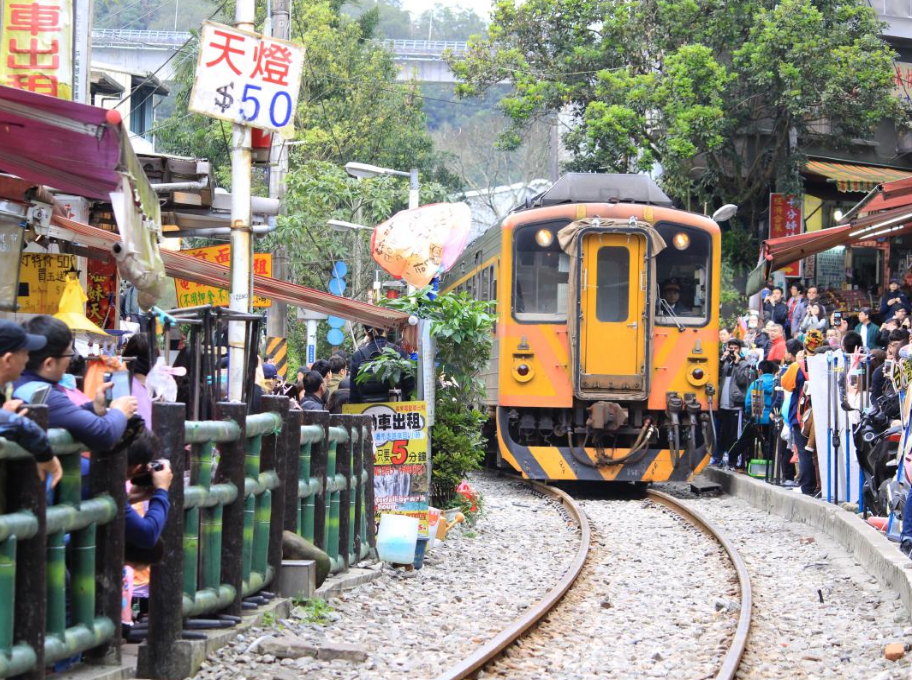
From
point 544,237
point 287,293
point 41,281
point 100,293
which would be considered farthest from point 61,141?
point 544,237

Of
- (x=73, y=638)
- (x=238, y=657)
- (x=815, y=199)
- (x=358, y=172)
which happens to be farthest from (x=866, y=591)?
(x=815, y=199)

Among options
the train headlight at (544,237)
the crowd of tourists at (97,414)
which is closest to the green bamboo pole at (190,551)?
the crowd of tourists at (97,414)

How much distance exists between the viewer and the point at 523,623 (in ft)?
24.1

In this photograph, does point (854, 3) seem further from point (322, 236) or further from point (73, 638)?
point (73, 638)

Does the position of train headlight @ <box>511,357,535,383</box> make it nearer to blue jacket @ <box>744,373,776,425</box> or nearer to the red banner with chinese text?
blue jacket @ <box>744,373,776,425</box>

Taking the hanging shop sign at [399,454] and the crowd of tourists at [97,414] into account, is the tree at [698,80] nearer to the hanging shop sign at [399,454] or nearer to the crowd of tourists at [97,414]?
the hanging shop sign at [399,454]

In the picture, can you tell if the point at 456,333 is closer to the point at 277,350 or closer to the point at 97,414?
the point at 277,350

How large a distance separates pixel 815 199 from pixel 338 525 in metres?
19.6

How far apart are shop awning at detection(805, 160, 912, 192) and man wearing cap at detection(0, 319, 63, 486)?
2058cm

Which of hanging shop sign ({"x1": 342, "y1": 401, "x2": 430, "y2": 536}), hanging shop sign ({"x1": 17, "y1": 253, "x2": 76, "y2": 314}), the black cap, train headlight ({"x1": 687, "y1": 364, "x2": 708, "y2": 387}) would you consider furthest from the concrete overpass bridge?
the black cap

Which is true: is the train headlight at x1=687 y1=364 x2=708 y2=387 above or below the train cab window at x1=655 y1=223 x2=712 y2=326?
below

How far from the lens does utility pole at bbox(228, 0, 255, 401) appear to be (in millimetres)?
8492

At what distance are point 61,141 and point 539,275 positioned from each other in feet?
28.8

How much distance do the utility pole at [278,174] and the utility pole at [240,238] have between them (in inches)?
66.5
